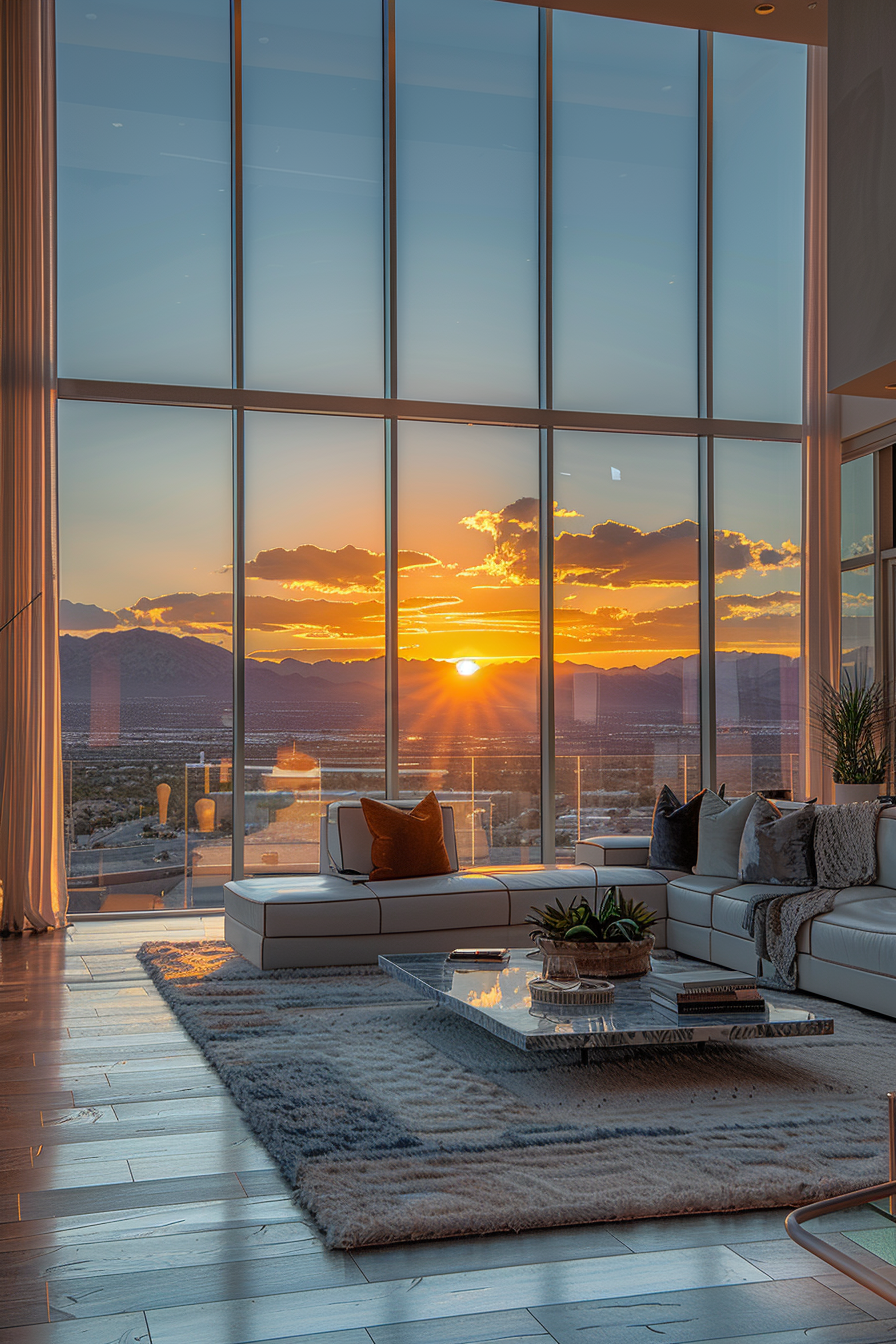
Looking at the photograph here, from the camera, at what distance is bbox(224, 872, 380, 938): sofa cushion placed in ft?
17.0

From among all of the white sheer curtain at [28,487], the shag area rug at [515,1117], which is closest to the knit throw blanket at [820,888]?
the shag area rug at [515,1117]

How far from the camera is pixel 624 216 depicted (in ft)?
25.7

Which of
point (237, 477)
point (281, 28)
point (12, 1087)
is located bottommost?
point (12, 1087)

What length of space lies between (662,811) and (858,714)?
1980 millimetres

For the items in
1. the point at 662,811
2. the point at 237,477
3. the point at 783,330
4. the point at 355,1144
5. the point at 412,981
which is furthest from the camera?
the point at 783,330

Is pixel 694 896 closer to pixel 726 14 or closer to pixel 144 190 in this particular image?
pixel 726 14

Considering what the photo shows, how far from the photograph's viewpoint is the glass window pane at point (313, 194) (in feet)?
23.7

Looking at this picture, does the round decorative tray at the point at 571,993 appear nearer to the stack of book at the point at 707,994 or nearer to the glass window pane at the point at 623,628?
the stack of book at the point at 707,994

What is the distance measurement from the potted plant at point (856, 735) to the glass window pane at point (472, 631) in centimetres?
190

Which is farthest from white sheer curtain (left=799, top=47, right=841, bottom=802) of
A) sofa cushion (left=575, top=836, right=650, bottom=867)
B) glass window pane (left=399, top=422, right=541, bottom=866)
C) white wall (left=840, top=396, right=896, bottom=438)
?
sofa cushion (left=575, top=836, right=650, bottom=867)

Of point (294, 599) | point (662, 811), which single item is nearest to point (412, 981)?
point (662, 811)

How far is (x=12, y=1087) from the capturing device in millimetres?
3555

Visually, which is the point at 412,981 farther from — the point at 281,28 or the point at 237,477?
the point at 281,28

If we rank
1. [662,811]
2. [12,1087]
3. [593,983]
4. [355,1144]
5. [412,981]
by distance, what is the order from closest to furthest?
[355,1144] < [12,1087] < [593,983] < [412,981] < [662,811]
